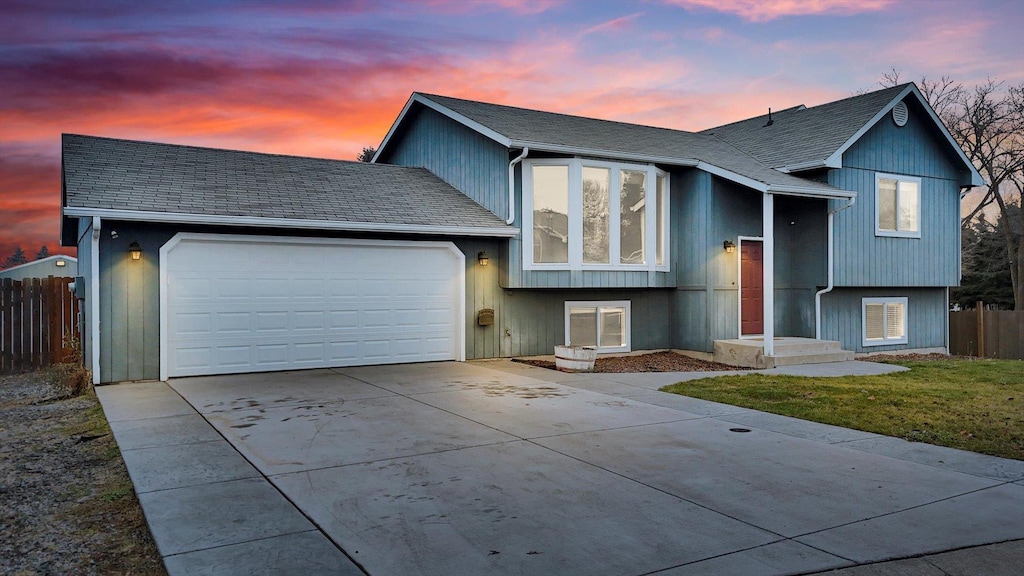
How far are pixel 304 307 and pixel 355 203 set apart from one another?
2072mm

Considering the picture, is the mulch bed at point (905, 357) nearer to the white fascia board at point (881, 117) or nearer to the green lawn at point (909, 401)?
the green lawn at point (909, 401)

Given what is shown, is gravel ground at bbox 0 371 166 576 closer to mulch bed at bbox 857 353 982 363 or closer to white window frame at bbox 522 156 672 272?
white window frame at bbox 522 156 672 272

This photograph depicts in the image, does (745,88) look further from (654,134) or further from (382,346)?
(382,346)

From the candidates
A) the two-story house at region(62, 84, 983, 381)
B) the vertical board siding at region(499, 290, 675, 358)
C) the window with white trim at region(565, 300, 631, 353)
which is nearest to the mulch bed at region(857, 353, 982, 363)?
the two-story house at region(62, 84, 983, 381)

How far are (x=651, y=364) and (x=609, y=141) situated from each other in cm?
444

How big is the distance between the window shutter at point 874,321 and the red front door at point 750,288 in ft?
9.97

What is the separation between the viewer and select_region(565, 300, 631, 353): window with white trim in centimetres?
1398

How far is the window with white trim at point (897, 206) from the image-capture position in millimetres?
15359

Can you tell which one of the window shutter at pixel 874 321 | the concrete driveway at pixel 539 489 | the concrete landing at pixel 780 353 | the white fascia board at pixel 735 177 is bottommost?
the concrete driveway at pixel 539 489

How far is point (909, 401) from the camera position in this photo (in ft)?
28.7

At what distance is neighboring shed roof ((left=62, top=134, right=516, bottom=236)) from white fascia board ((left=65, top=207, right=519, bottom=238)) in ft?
0.05

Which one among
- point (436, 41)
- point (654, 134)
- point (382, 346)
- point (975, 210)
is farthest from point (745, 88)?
point (382, 346)

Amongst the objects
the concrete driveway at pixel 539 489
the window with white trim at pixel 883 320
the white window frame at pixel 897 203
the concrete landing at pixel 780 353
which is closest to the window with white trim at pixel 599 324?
the concrete landing at pixel 780 353

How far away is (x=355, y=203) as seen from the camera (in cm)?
1252
